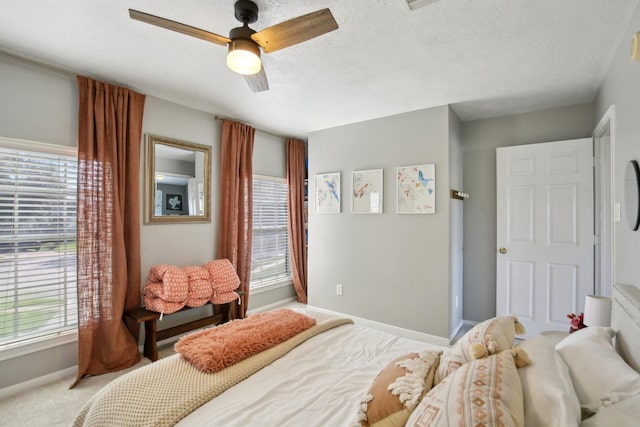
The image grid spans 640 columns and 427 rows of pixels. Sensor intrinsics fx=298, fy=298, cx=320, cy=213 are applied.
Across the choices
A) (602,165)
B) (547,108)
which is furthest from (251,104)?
(602,165)

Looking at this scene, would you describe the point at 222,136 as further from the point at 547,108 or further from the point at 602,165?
the point at 602,165

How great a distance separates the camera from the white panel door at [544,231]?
2.89 meters

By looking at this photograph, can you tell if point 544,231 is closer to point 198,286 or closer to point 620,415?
point 620,415

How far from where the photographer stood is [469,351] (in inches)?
46.8

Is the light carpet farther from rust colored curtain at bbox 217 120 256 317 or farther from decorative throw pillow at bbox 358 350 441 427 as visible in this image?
decorative throw pillow at bbox 358 350 441 427

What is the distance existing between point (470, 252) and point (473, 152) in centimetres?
121

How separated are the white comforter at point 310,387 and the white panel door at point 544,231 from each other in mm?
2047

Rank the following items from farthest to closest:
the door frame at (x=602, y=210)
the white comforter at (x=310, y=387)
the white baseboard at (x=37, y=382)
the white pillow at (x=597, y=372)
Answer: the door frame at (x=602, y=210) < the white baseboard at (x=37, y=382) < the white comforter at (x=310, y=387) < the white pillow at (x=597, y=372)

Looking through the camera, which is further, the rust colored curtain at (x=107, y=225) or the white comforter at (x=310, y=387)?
the rust colored curtain at (x=107, y=225)

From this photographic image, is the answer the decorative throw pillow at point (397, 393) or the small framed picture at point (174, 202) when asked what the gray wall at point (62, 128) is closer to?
the small framed picture at point (174, 202)

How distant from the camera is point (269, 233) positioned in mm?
4402

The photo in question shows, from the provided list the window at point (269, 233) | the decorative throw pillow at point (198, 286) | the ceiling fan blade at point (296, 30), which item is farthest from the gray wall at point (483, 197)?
the decorative throw pillow at point (198, 286)

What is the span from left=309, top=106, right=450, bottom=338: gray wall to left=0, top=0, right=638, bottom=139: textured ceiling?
1.32 ft

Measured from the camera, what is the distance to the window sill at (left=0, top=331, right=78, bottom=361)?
221cm
